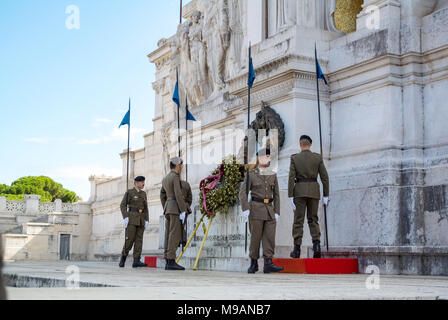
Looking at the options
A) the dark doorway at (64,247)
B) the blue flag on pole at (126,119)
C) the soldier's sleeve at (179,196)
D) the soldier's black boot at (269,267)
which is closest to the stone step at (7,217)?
the dark doorway at (64,247)

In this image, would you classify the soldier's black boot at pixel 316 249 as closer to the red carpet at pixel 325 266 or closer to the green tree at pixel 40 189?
the red carpet at pixel 325 266

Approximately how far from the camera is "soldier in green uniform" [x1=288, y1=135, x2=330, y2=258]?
384 inches

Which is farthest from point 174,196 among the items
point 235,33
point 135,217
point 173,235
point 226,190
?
point 235,33

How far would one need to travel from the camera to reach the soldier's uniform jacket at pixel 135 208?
12867mm

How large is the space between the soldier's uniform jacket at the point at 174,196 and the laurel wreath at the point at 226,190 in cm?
75

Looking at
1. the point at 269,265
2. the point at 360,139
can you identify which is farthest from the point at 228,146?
the point at 269,265

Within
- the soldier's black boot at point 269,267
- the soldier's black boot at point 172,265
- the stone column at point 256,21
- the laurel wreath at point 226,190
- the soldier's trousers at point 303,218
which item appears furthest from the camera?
the stone column at point 256,21

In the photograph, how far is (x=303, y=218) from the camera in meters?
9.83

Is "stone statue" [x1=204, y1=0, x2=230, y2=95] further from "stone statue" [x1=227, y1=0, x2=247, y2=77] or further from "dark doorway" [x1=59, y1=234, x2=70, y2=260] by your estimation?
"dark doorway" [x1=59, y1=234, x2=70, y2=260]

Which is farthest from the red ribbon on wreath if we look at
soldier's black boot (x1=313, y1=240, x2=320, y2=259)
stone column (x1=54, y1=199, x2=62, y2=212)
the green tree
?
the green tree

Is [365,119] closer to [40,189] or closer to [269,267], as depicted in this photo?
[269,267]
